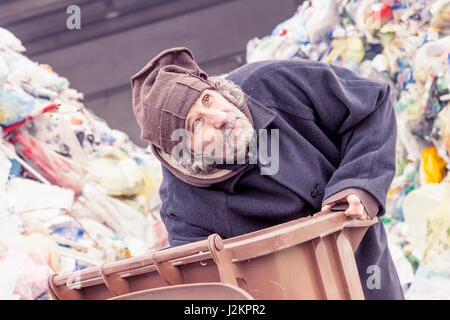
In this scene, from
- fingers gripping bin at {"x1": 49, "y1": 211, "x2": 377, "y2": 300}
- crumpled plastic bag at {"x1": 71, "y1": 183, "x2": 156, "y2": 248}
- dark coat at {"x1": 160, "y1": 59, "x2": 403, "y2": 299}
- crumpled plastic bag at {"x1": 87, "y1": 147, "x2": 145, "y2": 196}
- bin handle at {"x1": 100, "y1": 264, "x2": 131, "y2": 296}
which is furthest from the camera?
crumpled plastic bag at {"x1": 87, "y1": 147, "x2": 145, "y2": 196}

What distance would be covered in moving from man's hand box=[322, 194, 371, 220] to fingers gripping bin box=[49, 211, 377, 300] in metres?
0.02

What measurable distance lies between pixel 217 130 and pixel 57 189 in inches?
90.8

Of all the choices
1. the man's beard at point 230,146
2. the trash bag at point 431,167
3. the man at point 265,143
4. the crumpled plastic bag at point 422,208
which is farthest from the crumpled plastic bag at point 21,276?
the trash bag at point 431,167

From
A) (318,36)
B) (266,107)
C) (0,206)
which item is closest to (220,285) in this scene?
(266,107)

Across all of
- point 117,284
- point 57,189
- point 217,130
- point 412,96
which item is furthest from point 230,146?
point 57,189

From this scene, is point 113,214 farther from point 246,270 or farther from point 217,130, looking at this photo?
point 246,270

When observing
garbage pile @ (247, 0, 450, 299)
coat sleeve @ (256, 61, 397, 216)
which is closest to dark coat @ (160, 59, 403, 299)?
coat sleeve @ (256, 61, 397, 216)

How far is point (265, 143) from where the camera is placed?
1839 millimetres

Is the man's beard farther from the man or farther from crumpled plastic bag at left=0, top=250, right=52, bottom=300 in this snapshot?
crumpled plastic bag at left=0, top=250, right=52, bottom=300

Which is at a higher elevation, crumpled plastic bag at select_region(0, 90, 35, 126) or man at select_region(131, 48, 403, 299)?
crumpled plastic bag at select_region(0, 90, 35, 126)

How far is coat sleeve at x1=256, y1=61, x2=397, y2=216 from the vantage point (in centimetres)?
179

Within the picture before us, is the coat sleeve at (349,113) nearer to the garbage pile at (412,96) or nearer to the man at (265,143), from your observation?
the man at (265,143)

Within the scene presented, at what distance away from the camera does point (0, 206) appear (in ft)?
10.0

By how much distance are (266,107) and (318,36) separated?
9.25 ft
